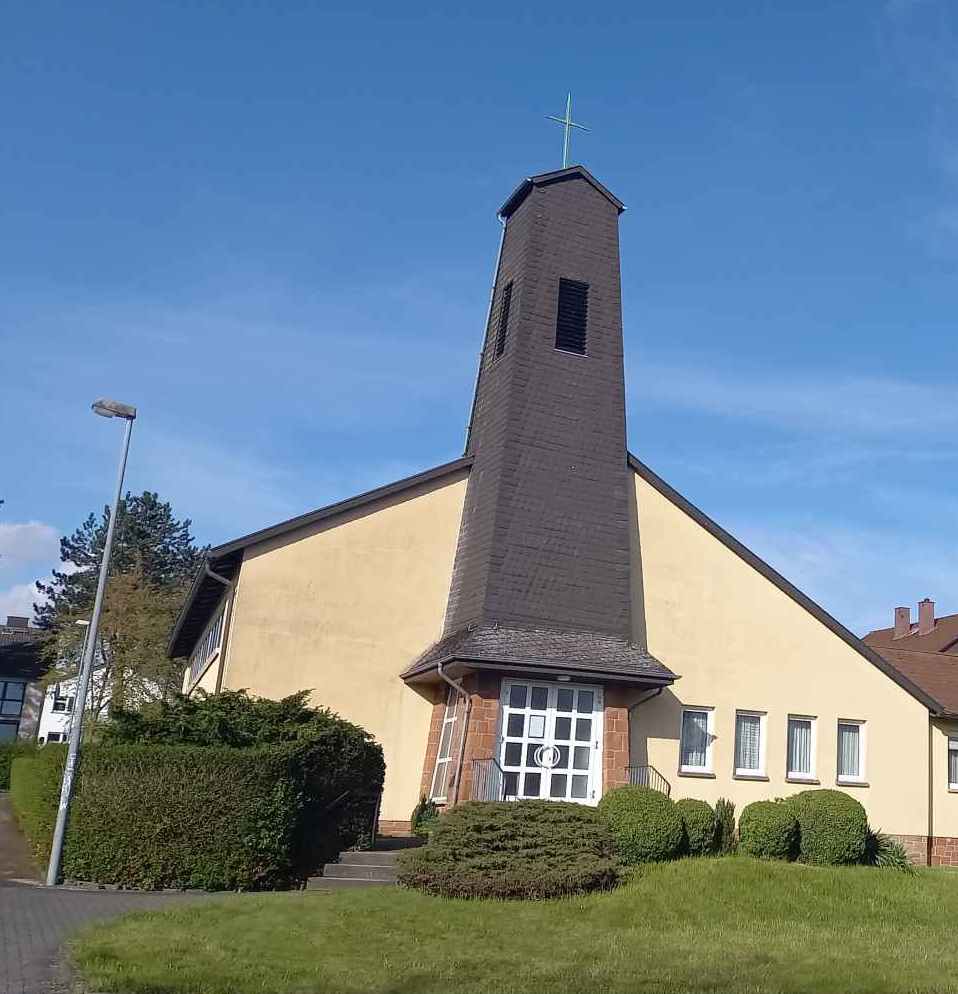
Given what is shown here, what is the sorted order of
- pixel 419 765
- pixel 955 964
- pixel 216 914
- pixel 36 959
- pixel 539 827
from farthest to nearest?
pixel 419 765, pixel 539 827, pixel 216 914, pixel 955 964, pixel 36 959

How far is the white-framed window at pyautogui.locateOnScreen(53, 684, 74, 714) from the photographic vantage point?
59.6 metres

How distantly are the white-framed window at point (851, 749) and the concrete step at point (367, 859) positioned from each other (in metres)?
11.4

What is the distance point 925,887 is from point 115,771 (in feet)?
37.3

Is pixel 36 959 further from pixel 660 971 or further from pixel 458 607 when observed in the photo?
pixel 458 607

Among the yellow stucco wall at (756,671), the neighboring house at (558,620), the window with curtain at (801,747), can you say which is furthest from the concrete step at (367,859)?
the window with curtain at (801,747)

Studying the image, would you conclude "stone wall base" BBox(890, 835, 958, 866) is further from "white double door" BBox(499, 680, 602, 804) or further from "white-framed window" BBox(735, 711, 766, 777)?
"white double door" BBox(499, 680, 602, 804)

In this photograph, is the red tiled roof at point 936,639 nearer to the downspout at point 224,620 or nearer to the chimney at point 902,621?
the chimney at point 902,621

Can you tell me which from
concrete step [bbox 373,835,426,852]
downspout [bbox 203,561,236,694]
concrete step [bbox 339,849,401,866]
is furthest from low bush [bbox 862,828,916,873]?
downspout [bbox 203,561,236,694]

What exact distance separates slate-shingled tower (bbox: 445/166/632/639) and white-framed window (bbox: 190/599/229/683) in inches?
193

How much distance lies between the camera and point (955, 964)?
1105cm

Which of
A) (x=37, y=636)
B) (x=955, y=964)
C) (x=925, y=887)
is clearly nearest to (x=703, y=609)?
(x=925, y=887)

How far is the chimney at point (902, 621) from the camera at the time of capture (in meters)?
49.3

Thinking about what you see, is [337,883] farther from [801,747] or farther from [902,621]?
[902,621]

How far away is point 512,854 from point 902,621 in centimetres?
3992
